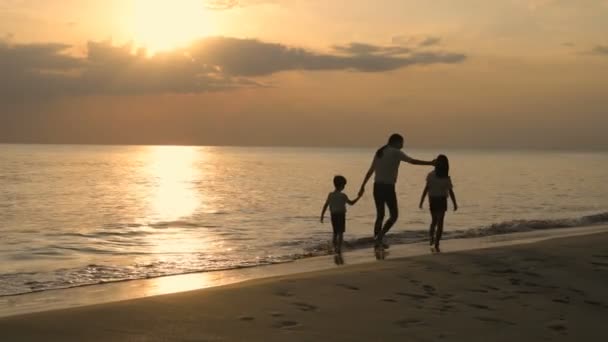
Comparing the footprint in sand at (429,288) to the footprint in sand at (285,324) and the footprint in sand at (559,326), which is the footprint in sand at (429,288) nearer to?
the footprint in sand at (559,326)

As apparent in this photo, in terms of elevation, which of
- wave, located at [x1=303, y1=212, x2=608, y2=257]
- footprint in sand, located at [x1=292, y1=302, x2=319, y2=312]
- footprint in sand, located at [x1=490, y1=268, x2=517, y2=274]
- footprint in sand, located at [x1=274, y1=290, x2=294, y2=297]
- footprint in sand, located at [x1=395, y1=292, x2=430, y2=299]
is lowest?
wave, located at [x1=303, y1=212, x2=608, y2=257]

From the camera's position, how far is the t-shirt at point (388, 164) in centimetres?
1283

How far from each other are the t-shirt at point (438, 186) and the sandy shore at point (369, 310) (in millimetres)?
3906

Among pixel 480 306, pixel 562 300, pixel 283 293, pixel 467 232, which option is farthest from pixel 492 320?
pixel 467 232

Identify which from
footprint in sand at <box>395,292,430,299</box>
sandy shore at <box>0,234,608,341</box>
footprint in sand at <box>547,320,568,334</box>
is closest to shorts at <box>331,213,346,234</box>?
sandy shore at <box>0,234,608,341</box>

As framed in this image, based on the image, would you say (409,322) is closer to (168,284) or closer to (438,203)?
(168,284)

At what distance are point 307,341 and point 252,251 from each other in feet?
33.6

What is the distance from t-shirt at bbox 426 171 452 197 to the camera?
44.7 feet

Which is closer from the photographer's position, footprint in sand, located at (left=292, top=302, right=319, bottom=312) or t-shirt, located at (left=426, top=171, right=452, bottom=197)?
footprint in sand, located at (left=292, top=302, right=319, bottom=312)

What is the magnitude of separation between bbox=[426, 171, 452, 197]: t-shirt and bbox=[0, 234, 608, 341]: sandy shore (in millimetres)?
3906

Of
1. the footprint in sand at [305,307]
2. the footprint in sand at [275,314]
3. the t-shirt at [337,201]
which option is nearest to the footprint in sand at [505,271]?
the footprint in sand at [305,307]

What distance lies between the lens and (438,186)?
13656mm

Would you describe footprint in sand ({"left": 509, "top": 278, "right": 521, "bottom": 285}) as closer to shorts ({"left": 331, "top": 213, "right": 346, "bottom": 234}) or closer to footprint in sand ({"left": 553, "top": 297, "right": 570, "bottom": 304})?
footprint in sand ({"left": 553, "top": 297, "right": 570, "bottom": 304})

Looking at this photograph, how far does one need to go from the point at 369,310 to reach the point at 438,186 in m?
6.93
